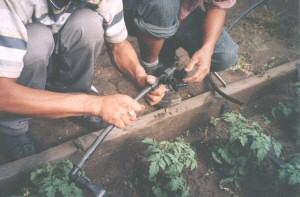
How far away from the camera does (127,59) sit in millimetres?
3016

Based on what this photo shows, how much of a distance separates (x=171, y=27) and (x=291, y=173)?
1.74m

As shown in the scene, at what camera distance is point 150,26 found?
330 cm

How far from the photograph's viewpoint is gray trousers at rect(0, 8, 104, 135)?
8.66 ft

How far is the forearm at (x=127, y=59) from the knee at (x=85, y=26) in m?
0.22

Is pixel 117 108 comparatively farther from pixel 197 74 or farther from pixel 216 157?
pixel 216 157

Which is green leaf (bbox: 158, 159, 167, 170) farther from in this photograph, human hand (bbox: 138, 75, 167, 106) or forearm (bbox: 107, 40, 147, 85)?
forearm (bbox: 107, 40, 147, 85)

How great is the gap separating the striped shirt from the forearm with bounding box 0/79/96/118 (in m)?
0.10

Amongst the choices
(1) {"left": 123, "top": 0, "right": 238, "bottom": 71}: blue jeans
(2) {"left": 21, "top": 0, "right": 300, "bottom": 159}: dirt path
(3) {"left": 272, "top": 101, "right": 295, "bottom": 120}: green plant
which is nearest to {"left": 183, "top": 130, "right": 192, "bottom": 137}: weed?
(2) {"left": 21, "top": 0, "right": 300, "bottom": 159}: dirt path

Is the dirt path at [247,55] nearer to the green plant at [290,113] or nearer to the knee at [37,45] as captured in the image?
the green plant at [290,113]

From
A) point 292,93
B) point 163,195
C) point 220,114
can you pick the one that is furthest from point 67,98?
point 292,93

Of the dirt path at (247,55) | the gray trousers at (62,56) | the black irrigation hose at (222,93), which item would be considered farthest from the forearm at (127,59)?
the black irrigation hose at (222,93)

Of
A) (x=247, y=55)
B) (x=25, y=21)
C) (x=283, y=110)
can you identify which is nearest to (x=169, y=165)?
(x=25, y=21)

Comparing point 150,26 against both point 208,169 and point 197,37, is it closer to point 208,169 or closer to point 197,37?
point 197,37

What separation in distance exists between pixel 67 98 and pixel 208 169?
1.77 meters
